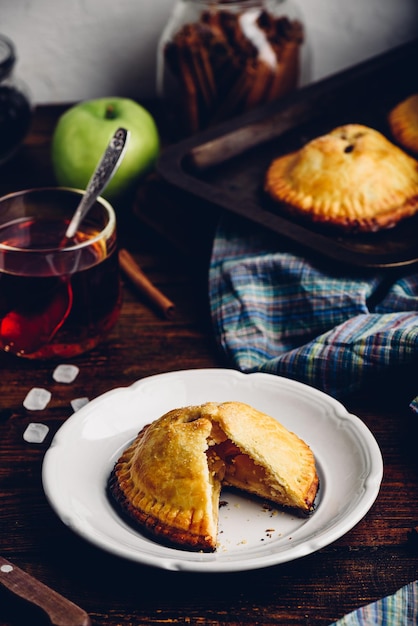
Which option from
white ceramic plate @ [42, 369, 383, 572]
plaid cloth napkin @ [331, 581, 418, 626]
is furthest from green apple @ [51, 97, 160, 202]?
plaid cloth napkin @ [331, 581, 418, 626]

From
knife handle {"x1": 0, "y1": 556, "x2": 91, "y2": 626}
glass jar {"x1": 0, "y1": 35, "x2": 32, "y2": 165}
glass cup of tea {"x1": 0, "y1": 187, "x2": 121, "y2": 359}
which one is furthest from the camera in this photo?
glass jar {"x1": 0, "y1": 35, "x2": 32, "y2": 165}

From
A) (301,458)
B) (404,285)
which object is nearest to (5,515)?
(301,458)

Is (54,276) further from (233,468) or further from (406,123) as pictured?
(406,123)

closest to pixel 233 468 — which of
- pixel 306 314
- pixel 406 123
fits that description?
pixel 306 314

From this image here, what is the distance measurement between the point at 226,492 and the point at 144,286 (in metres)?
0.61

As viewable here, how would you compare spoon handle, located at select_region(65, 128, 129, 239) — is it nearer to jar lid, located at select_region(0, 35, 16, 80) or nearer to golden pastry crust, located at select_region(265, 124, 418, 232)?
golden pastry crust, located at select_region(265, 124, 418, 232)

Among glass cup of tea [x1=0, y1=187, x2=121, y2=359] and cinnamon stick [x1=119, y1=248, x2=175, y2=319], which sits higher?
glass cup of tea [x1=0, y1=187, x2=121, y2=359]

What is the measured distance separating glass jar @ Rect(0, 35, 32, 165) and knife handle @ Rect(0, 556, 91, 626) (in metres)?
1.25

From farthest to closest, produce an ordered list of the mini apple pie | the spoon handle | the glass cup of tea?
the spoon handle
the glass cup of tea
the mini apple pie

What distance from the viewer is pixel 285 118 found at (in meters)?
2.02

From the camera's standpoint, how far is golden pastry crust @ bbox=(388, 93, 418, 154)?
1953 millimetres

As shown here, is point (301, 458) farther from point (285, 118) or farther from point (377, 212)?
point (285, 118)

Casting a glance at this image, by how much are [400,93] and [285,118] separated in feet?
1.19

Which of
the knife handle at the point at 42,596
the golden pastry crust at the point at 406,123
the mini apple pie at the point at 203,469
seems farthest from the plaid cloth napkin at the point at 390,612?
the golden pastry crust at the point at 406,123
